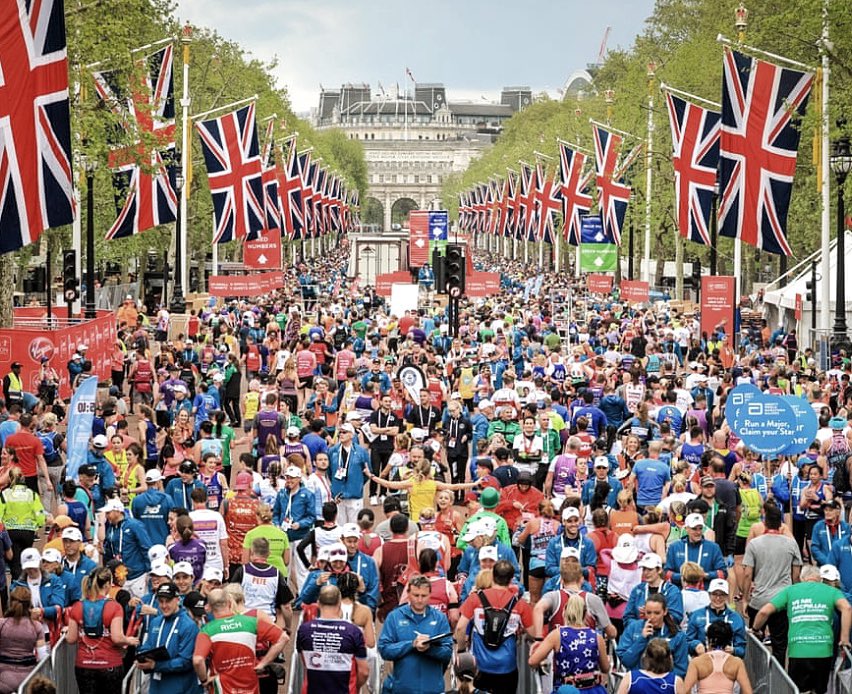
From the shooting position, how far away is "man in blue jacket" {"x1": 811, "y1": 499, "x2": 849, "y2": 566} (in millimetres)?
13227

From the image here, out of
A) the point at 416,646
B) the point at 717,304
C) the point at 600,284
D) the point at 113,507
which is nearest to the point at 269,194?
the point at 600,284

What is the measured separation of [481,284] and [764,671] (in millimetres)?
37378

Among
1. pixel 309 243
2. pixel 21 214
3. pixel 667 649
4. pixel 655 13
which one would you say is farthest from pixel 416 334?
pixel 309 243

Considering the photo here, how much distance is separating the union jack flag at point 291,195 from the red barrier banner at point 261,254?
37.9ft

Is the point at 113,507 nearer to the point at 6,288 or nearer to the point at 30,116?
the point at 30,116

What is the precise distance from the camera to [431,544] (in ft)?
39.5

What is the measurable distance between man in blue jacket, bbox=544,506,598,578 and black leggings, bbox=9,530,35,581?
4781 millimetres

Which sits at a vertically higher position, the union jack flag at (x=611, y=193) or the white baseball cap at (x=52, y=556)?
the union jack flag at (x=611, y=193)

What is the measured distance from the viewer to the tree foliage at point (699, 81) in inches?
1316

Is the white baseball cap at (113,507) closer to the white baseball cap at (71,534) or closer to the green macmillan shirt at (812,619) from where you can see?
the white baseball cap at (71,534)

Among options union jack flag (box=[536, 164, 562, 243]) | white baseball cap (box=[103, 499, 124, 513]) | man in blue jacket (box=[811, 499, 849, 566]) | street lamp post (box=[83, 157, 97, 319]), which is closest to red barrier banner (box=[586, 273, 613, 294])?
union jack flag (box=[536, 164, 562, 243])

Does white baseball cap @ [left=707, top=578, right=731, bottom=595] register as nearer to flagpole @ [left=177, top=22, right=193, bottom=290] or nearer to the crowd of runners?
the crowd of runners

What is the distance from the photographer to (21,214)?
18.5m

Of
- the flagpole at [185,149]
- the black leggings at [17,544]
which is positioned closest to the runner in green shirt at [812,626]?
the black leggings at [17,544]
